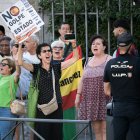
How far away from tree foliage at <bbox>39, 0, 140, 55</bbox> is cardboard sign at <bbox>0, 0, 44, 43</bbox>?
191cm

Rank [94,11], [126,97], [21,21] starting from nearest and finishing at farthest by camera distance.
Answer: [126,97] → [21,21] → [94,11]

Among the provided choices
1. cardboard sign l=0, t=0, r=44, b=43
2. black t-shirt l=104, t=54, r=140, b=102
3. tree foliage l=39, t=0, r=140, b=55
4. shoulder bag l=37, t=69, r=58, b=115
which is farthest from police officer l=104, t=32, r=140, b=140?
tree foliage l=39, t=0, r=140, b=55

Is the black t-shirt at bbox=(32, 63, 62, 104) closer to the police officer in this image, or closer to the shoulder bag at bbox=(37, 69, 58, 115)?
the shoulder bag at bbox=(37, 69, 58, 115)

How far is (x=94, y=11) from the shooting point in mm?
11070

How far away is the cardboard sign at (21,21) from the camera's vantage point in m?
8.86

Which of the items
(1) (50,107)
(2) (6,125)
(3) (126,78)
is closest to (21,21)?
(1) (50,107)

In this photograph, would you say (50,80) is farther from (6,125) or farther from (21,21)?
(21,21)

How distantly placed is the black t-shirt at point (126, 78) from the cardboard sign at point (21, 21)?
1882 mm

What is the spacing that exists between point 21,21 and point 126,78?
2349mm

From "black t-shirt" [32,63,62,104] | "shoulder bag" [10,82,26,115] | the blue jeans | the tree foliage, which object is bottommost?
the blue jeans

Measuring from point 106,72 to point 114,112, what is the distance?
→ 0.52 m

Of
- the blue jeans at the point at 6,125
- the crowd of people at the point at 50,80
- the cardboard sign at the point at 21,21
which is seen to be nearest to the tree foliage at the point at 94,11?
the crowd of people at the point at 50,80

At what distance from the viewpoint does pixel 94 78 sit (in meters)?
8.64

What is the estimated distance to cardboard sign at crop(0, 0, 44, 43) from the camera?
8.86 m
